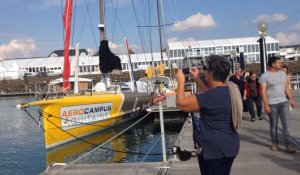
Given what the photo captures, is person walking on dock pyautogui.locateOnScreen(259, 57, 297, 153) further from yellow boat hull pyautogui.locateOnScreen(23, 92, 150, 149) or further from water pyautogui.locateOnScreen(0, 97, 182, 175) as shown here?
yellow boat hull pyautogui.locateOnScreen(23, 92, 150, 149)

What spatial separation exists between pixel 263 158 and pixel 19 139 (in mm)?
13941

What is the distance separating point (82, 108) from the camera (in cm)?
1650

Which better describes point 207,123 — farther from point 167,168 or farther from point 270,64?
point 270,64

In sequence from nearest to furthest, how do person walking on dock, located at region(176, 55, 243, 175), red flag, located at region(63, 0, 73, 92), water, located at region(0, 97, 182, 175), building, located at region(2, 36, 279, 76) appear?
person walking on dock, located at region(176, 55, 243, 175) → water, located at region(0, 97, 182, 175) → red flag, located at region(63, 0, 73, 92) → building, located at region(2, 36, 279, 76)

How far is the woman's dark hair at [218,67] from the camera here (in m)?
3.94

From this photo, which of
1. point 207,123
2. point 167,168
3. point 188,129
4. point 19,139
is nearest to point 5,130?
point 19,139

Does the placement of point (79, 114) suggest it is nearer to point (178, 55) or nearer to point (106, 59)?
point (106, 59)

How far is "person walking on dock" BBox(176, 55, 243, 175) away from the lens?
3887mm

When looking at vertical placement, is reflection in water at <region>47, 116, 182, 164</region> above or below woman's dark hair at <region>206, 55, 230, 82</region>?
below

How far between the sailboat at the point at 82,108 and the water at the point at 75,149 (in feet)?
1.33

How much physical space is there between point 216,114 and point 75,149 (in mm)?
12055

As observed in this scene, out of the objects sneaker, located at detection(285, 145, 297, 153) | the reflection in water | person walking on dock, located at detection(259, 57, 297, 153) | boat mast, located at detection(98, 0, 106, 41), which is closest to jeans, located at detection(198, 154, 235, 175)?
person walking on dock, located at detection(259, 57, 297, 153)

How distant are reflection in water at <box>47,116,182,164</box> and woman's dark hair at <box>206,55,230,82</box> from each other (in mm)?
7193

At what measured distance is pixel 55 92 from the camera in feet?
56.0
